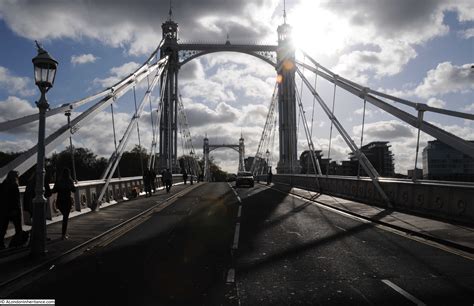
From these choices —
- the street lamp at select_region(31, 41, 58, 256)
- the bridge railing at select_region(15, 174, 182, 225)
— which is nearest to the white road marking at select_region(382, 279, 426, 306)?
the street lamp at select_region(31, 41, 58, 256)

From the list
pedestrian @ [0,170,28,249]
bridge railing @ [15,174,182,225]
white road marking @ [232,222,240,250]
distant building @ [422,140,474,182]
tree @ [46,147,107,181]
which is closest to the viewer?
pedestrian @ [0,170,28,249]

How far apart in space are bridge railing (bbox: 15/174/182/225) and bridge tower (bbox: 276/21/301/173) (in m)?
20.8

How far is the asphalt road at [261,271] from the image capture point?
Answer: 6.23 metres

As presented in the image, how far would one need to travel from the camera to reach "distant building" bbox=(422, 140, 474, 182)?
18391mm

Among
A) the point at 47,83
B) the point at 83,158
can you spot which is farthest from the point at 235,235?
the point at 83,158

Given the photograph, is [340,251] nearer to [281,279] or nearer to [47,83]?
[281,279]

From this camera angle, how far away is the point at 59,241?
10906mm

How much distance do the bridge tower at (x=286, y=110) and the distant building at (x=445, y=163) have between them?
2315cm

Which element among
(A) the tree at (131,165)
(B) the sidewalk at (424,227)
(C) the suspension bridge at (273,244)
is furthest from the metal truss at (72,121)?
(A) the tree at (131,165)

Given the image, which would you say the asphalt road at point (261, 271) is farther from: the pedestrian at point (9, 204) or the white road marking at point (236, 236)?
the pedestrian at point (9, 204)

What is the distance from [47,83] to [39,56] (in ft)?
1.96

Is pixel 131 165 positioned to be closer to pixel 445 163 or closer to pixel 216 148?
pixel 216 148

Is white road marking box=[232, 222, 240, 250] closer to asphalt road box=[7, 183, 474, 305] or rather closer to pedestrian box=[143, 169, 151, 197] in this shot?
asphalt road box=[7, 183, 474, 305]

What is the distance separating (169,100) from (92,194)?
100ft
